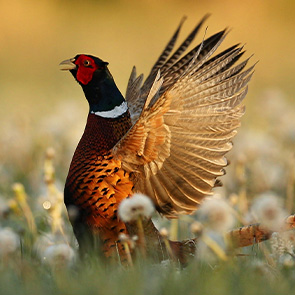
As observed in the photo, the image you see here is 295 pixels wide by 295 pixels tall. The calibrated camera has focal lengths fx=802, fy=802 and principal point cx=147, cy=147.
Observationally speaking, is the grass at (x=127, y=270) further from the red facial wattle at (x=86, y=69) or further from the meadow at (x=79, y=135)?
the red facial wattle at (x=86, y=69)

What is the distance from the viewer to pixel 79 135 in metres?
6.29

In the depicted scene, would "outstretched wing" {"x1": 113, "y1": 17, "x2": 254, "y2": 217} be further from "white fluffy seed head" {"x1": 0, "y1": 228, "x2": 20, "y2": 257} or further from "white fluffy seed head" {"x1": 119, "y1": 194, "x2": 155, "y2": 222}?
"white fluffy seed head" {"x1": 0, "y1": 228, "x2": 20, "y2": 257}

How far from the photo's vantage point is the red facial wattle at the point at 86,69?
166 inches

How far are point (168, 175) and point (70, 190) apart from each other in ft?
1.57

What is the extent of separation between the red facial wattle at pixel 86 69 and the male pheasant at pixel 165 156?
0.30 m

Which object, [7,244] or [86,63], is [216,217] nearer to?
[7,244]

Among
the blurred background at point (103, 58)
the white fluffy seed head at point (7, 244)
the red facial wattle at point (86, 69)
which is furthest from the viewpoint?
the blurred background at point (103, 58)

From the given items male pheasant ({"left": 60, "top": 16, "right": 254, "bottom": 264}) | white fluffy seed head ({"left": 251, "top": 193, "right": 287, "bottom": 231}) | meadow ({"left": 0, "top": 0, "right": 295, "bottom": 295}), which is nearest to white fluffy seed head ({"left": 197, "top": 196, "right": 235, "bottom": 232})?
meadow ({"left": 0, "top": 0, "right": 295, "bottom": 295})

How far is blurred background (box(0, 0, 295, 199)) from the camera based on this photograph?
6086 millimetres

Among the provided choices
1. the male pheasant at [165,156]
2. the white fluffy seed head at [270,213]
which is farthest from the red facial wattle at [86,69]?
the white fluffy seed head at [270,213]

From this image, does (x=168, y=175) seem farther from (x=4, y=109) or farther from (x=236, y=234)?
(x=4, y=109)

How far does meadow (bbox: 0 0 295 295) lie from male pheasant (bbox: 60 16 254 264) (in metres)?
0.15

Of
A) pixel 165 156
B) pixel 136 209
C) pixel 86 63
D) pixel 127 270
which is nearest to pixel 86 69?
pixel 86 63

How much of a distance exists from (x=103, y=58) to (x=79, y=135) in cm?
629
